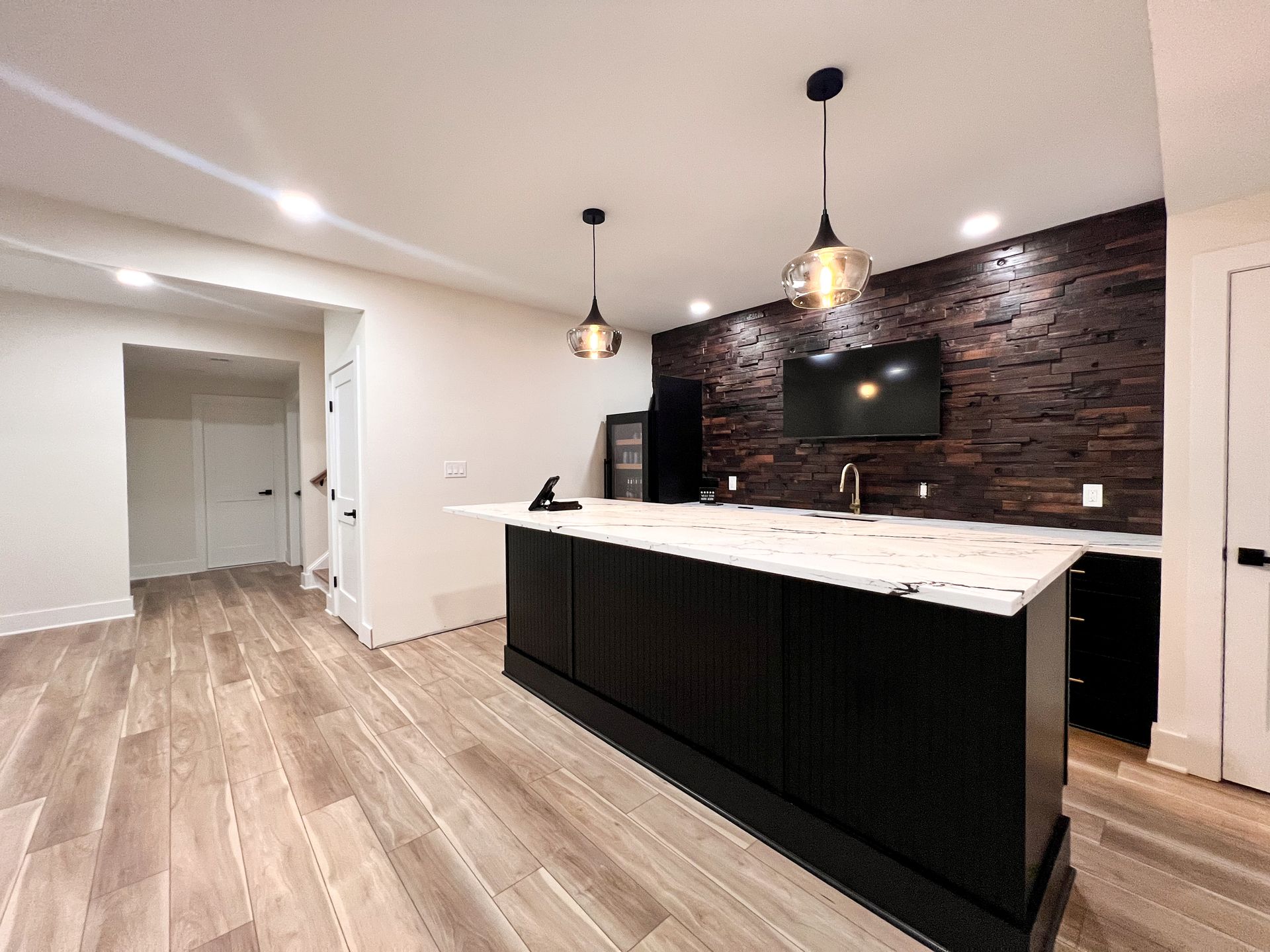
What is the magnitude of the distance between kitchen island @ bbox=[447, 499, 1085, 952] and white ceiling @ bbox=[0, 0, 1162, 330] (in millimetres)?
1519

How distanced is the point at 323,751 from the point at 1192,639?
3708 mm

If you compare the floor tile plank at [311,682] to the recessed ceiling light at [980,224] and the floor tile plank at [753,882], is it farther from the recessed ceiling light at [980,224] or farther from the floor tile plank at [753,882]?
the recessed ceiling light at [980,224]

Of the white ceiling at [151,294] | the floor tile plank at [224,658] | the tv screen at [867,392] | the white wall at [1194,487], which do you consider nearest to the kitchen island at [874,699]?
the white wall at [1194,487]

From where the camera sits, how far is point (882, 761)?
1.39m

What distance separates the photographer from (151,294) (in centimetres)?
360

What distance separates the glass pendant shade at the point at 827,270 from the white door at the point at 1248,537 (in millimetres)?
1583

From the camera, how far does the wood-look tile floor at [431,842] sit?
4.51 ft

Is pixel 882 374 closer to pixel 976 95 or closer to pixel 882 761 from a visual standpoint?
pixel 976 95

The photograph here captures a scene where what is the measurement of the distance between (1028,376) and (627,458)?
3.00 meters

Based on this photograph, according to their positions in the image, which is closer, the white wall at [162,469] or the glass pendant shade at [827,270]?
the glass pendant shade at [827,270]

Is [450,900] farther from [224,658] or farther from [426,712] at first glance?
[224,658]

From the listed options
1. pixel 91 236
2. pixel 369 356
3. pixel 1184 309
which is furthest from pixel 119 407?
pixel 1184 309

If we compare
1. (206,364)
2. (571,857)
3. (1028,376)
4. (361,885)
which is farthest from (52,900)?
(206,364)

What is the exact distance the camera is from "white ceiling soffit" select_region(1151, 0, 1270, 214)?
120 centimetres
